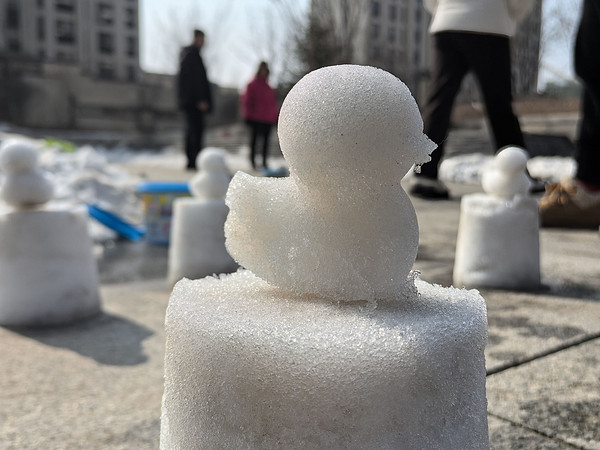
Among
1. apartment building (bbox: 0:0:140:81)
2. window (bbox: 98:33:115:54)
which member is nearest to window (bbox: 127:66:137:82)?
apartment building (bbox: 0:0:140:81)

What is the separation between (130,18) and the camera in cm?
3572

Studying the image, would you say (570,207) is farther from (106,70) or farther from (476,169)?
(106,70)

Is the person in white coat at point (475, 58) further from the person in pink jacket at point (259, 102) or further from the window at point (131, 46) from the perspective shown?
the window at point (131, 46)

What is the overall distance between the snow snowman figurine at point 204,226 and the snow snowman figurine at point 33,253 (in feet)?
2.01

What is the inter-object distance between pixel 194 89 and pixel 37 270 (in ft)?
17.3

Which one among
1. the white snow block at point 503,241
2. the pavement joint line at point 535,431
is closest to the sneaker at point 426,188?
the white snow block at point 503,241

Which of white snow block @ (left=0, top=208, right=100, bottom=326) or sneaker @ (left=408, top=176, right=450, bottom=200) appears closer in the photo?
white snow block @ (left=0, top=208, right=100, bottom=326)

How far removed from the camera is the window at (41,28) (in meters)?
32.3

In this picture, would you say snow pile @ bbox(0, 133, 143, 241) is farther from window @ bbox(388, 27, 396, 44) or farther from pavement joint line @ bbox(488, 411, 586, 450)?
window @ bbox(388, 27, 396, 44)

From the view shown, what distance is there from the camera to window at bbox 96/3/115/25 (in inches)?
1380

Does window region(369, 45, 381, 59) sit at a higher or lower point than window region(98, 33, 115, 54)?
lower

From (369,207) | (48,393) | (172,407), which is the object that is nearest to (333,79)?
(369,207)

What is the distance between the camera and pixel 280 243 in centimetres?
85

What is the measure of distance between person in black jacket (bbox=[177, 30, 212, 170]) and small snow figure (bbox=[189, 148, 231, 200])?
452 cm
